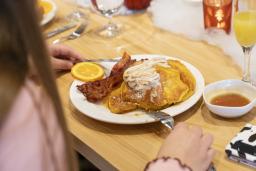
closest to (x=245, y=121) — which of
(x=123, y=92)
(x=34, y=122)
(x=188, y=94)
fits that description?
(x=188, y=94)

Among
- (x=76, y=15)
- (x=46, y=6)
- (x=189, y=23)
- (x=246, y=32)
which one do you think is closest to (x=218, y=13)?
(x=189, y=23)

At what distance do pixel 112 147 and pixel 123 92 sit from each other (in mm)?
142

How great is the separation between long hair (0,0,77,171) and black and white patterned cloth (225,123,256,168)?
1.35ft

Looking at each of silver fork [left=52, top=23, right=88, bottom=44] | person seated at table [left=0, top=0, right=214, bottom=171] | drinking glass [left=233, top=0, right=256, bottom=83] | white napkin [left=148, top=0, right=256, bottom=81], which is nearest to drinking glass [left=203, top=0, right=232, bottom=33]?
white napkin [left=148, top=0, right=256, bottom=81]

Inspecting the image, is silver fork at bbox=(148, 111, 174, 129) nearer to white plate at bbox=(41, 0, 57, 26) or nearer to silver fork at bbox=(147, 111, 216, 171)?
silver fork at bbox=(147, 111, 216, 171)

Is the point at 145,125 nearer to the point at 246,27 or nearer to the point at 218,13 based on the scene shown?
the point at 246,27

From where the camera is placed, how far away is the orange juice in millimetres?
1093

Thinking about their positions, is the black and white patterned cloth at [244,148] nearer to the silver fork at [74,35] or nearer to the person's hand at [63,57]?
the person's hand at [63,57]

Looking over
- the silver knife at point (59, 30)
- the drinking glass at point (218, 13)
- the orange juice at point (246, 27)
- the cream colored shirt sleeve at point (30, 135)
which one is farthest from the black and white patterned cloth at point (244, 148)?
the silver knife at point (59, 30)

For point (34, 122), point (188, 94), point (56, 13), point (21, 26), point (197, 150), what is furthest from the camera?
point (56, 13)

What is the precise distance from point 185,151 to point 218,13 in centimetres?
56

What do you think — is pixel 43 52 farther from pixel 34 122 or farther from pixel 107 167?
pixel 107 167

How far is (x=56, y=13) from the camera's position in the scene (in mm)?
1630

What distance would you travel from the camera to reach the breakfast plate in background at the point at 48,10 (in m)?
1.55
